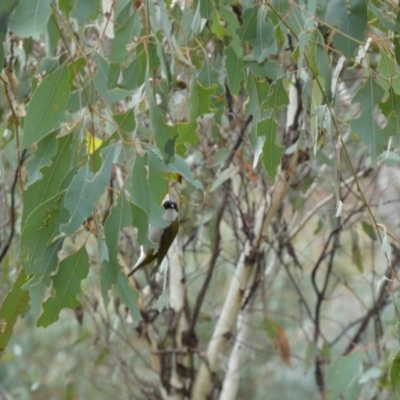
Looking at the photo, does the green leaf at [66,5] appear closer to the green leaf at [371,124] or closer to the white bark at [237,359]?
the green leaf at [371,124]

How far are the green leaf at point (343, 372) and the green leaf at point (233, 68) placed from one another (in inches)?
41.8

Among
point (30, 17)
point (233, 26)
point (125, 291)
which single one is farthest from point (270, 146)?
point (30, 17)

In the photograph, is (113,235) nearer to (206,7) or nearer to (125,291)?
(125,291)

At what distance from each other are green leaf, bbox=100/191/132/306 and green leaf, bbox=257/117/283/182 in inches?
9.3

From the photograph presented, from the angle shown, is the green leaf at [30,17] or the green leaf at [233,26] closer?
the green leaf at [30,17]

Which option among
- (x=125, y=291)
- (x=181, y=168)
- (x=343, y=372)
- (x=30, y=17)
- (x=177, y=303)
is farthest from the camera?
(x=177, y=303)

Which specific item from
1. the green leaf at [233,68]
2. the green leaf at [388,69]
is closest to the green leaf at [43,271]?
the green leaf at [233,68]

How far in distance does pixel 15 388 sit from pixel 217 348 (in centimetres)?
203

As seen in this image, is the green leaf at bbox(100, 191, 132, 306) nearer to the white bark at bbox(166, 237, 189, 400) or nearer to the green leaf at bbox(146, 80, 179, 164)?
the green leaf at bbox(146, 80, 179, 164)

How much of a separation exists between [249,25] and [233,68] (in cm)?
7

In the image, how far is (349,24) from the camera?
912 millimetres

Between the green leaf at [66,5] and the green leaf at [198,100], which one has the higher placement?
the green leaf at [66,5]

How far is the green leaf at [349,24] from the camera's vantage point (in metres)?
0.91

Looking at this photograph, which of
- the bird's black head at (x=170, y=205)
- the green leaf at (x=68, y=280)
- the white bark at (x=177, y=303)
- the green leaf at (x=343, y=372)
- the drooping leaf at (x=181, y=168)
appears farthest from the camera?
the white bark at (x=177, y=303)
